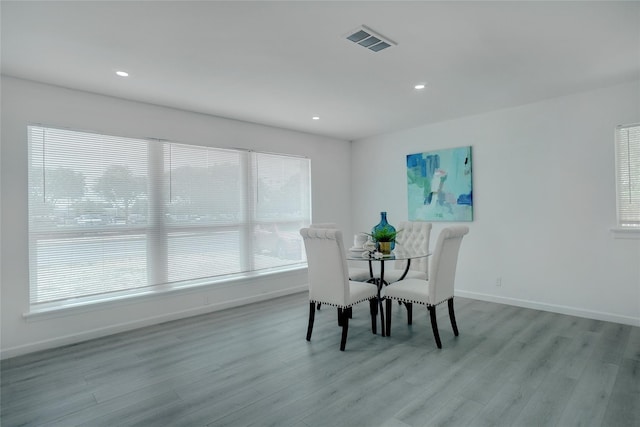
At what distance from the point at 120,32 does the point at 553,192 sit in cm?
450

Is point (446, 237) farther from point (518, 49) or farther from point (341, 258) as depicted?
point (518, 49)

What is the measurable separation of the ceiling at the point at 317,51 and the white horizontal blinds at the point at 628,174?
573 millimetres

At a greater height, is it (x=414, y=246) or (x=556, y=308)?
(x=414, y=246)

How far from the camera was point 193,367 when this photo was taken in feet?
8.89

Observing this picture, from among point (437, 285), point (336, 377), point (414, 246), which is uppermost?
point (414, 246)

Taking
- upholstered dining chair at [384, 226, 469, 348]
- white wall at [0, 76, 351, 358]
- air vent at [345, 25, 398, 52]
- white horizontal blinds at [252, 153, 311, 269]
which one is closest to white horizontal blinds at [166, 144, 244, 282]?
white wall at [0, 76, 351, 358]

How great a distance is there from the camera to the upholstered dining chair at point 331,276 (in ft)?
9.71

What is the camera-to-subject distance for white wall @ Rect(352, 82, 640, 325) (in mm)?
3568

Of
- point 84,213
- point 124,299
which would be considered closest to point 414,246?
point 124,299

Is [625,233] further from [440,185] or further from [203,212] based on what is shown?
[203,212]

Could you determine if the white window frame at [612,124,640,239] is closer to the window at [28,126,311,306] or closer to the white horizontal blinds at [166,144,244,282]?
the window at [28,126,311,306]

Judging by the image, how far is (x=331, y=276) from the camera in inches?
120

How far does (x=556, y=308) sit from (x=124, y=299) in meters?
4.84

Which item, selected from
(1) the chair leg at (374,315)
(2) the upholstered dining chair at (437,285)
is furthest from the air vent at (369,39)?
(1) the chair leg at (374,315)
